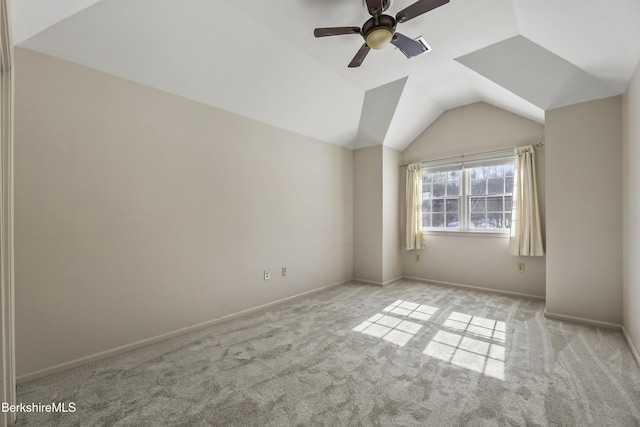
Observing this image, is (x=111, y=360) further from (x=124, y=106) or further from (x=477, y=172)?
(x=477, y=172)

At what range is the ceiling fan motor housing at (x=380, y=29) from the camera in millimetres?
2072

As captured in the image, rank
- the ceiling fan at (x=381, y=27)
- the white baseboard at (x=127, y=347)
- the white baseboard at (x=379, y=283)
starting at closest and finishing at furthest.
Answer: the ceiling fan at (x=381, y=27) < the white baseboard at (x=127, y=347) < the white baseboard at (x=379, y=283)

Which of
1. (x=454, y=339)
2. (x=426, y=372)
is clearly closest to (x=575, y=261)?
(x=454, y=339)

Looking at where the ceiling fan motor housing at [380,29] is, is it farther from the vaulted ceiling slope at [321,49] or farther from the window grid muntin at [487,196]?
the window grid muntin at [487,196]

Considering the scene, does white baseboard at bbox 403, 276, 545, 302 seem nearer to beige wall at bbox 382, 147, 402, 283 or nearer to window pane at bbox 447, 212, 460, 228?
beige wall at bbox 382, 147, 402, 283

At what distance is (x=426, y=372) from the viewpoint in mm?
2107

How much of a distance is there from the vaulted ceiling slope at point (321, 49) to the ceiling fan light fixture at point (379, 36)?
40cm

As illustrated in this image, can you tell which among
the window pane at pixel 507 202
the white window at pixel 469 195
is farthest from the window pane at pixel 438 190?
the window pane at pixel 507 202

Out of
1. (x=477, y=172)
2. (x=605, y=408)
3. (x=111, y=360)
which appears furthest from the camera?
(x=477, y=172)

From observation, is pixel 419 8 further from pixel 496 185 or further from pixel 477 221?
pixel 477 221

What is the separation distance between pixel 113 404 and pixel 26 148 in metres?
1.87

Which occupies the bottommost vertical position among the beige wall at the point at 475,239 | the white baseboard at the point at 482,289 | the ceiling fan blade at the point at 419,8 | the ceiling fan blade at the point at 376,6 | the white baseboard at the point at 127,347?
the white baseboard at the point at 127,347

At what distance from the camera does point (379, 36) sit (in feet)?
6.91

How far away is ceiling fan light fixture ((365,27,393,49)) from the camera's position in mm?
2078
